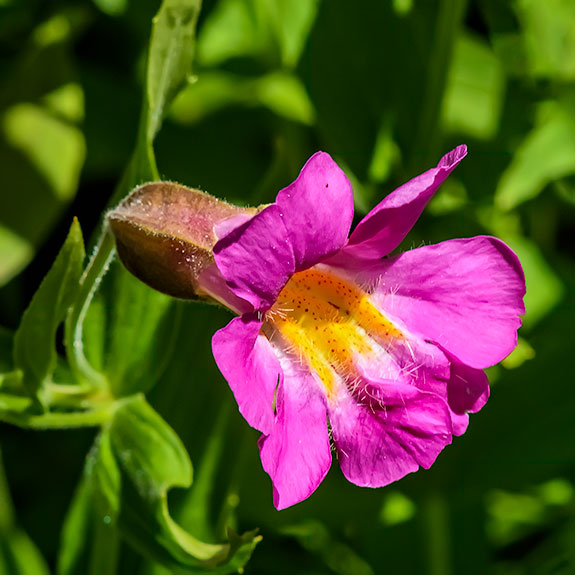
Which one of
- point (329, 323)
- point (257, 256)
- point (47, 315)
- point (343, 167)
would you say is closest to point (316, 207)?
point (257, 256)

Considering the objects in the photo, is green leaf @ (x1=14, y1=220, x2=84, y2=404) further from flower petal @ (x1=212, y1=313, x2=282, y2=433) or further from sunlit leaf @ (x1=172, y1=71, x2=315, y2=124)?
sunlit leaf @ (x1=172, y1=71, x2=315, y2=124)

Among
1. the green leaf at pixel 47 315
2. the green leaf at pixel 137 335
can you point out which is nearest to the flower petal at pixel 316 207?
the green leaf at pixel 47 315

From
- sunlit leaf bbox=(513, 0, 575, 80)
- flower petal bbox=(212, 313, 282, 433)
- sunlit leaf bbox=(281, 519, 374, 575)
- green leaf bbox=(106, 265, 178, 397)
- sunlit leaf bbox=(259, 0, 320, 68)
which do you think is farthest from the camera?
sunlit leaf bbox=(259, 0, 320, 68)

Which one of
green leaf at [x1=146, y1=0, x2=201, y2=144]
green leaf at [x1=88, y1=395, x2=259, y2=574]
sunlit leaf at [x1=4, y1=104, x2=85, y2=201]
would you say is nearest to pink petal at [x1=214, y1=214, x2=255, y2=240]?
green leaf at [x1=146, y1=0, x2=201, y2=144]

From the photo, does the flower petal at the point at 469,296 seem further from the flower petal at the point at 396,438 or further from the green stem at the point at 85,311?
the green stem at the point at 85,311

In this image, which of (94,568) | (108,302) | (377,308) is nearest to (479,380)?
(377,308)

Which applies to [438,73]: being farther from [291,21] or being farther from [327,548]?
[327,548]

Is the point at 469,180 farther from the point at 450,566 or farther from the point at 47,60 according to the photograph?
the point at 47,60
